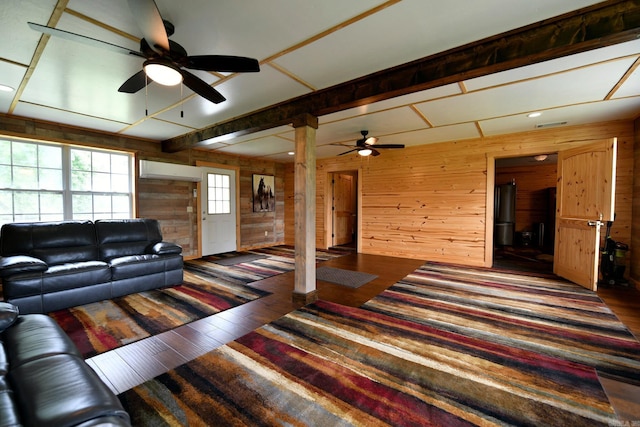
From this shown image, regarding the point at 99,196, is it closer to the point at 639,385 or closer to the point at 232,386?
the point at 232,386

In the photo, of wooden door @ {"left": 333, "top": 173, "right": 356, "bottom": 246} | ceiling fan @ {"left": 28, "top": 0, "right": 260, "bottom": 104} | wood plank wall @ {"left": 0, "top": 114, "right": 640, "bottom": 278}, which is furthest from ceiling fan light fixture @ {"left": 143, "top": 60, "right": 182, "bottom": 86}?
wooden door @ {"left": 333, "top": 173, "right": 356, "bottom": 246}

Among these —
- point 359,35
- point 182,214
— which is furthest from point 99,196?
point 359,35

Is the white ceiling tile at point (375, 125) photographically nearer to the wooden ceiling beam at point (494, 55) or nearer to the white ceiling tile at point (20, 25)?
the wooden ceiling beam at point (494, 55)

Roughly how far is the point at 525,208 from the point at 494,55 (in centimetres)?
729

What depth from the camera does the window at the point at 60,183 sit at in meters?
3.80

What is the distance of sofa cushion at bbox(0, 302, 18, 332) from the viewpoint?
158cm

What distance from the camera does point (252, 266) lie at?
16.3ft

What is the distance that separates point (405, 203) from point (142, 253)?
16.6ft

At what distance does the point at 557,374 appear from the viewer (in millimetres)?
1854

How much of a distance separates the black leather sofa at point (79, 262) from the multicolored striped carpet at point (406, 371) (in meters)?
2.07

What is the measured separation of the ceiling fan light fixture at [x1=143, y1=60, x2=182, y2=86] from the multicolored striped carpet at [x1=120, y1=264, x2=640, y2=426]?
2.20 m

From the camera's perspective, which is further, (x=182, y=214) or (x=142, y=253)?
(x=182, y=214)

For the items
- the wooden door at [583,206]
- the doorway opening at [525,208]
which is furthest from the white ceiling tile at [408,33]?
the doorway opening at [525,208]

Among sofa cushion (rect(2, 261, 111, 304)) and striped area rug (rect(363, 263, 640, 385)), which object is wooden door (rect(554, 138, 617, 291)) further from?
sofa cushion (rect(2, 261, 111, 304))
